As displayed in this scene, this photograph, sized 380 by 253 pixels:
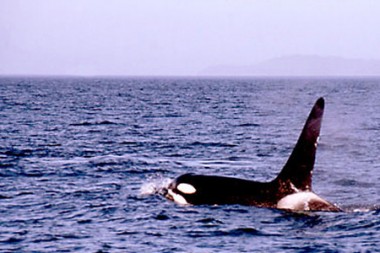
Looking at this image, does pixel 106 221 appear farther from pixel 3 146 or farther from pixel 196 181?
pixel 3 146

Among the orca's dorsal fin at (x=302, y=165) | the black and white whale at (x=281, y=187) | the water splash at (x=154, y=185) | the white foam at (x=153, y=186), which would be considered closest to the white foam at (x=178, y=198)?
the black and white whale at (x=281, y=187)

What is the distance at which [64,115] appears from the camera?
54000mm

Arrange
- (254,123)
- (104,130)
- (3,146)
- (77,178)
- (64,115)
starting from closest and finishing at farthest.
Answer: (77,178) < (3,146) < (104,130) < (254,123) < (64,115)

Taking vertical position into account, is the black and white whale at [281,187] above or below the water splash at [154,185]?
above

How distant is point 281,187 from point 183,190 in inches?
86.9

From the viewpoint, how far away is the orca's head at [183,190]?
1605cm

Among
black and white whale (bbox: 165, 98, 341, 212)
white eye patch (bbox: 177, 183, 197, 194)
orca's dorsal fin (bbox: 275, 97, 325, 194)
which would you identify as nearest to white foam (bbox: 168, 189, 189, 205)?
black and white whale (bbox: 165, 98, 341, 212)

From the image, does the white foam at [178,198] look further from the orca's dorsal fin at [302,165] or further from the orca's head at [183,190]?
the orca's dorsal fin at [302,165]

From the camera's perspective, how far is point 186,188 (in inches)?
635

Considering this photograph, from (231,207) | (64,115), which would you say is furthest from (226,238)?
(64,115)

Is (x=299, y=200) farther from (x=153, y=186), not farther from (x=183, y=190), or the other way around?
(x=153, y=186)

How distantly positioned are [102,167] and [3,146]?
7962 millimetres

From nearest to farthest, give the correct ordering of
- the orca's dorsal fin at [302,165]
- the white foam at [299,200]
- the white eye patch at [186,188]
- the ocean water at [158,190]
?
1. the ocean water at [158,190]
2. the orca's dorsal fin at [302,165]
3. the white foam at [299,200]
4. the white eye patch at [186,188]

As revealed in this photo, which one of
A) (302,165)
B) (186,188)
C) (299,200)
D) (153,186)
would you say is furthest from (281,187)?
(153,186)
